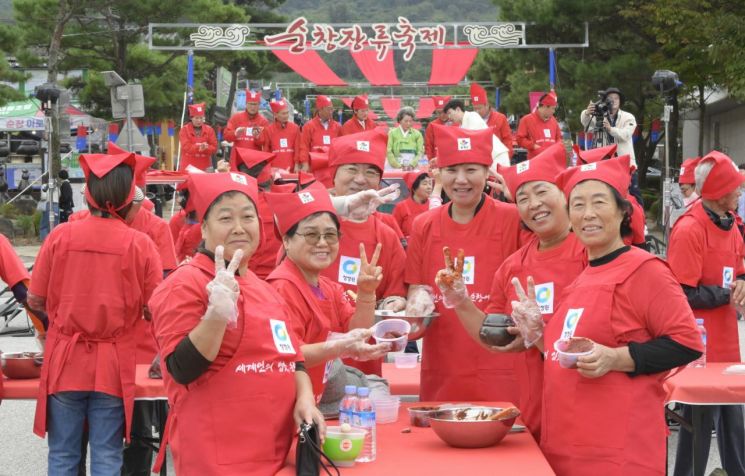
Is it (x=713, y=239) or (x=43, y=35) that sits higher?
(x=43, y=35)

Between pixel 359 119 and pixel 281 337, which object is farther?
pixel 359 119

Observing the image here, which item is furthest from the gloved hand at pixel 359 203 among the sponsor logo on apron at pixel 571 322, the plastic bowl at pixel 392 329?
the sponsor logo on apron at pixel 571 322

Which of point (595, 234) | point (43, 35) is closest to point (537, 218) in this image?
point (595, 234)

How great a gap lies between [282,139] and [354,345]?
1537cm

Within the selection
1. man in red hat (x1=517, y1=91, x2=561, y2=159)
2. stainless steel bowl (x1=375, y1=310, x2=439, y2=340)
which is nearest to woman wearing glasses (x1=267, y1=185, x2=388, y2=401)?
stainless steel bowl (x1=375, y1=310, x2=439, y2=340)

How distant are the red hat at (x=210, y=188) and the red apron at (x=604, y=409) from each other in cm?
133

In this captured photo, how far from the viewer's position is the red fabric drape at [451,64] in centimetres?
2479

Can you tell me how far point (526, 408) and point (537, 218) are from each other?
0.85 meters

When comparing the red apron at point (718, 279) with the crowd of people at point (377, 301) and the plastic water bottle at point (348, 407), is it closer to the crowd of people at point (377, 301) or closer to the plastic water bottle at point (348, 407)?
the crowd of people at point (377, 301)

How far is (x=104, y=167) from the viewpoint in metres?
5.29

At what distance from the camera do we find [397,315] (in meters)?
4.79

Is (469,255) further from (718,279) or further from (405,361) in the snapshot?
(718,279)

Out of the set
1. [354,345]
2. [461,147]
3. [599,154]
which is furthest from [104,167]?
[599,154]

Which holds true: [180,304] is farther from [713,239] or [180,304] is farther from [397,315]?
[713,239]
